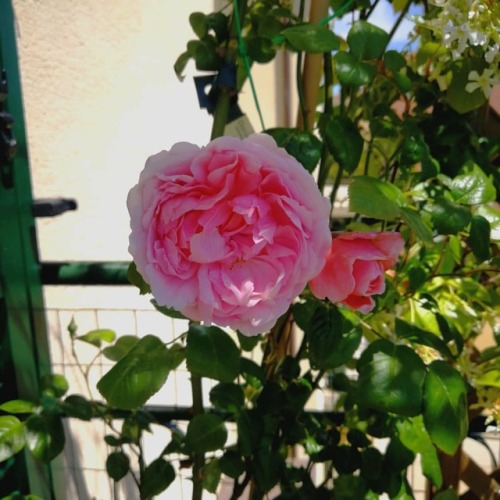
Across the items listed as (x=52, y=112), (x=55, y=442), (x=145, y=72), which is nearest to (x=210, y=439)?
(x=55, y=442)

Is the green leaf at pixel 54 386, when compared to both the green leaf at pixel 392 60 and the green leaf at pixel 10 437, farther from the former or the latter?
the green leaf at pixel 392 60

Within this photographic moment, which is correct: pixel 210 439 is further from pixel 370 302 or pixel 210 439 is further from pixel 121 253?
pixel 121 253

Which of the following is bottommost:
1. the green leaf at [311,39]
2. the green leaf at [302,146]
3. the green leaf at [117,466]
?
the green leaf at [117,466]

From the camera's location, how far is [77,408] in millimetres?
933

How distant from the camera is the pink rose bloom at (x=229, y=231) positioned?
1.59 feet

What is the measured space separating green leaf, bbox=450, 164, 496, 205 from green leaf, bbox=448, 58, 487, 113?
160mm

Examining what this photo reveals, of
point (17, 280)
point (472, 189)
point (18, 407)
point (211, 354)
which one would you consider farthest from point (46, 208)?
point (472, 189)

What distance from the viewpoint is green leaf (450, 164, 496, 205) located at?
0.72 meters

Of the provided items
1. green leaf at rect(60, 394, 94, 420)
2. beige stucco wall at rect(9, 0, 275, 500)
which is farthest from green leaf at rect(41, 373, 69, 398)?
beige stucco wall at rect(9, 0, 275, 500)

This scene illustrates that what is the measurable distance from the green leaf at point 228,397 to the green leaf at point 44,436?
269mm

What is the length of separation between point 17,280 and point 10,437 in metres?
0.39

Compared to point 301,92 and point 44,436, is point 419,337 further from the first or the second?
point 44,436

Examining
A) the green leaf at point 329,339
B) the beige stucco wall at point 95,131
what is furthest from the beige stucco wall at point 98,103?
the green leaf at point 329,339

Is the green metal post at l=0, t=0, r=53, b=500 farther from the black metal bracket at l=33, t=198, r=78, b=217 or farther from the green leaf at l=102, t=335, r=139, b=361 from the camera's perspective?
the green leaf at l=102, t=335, r=139, b=361
